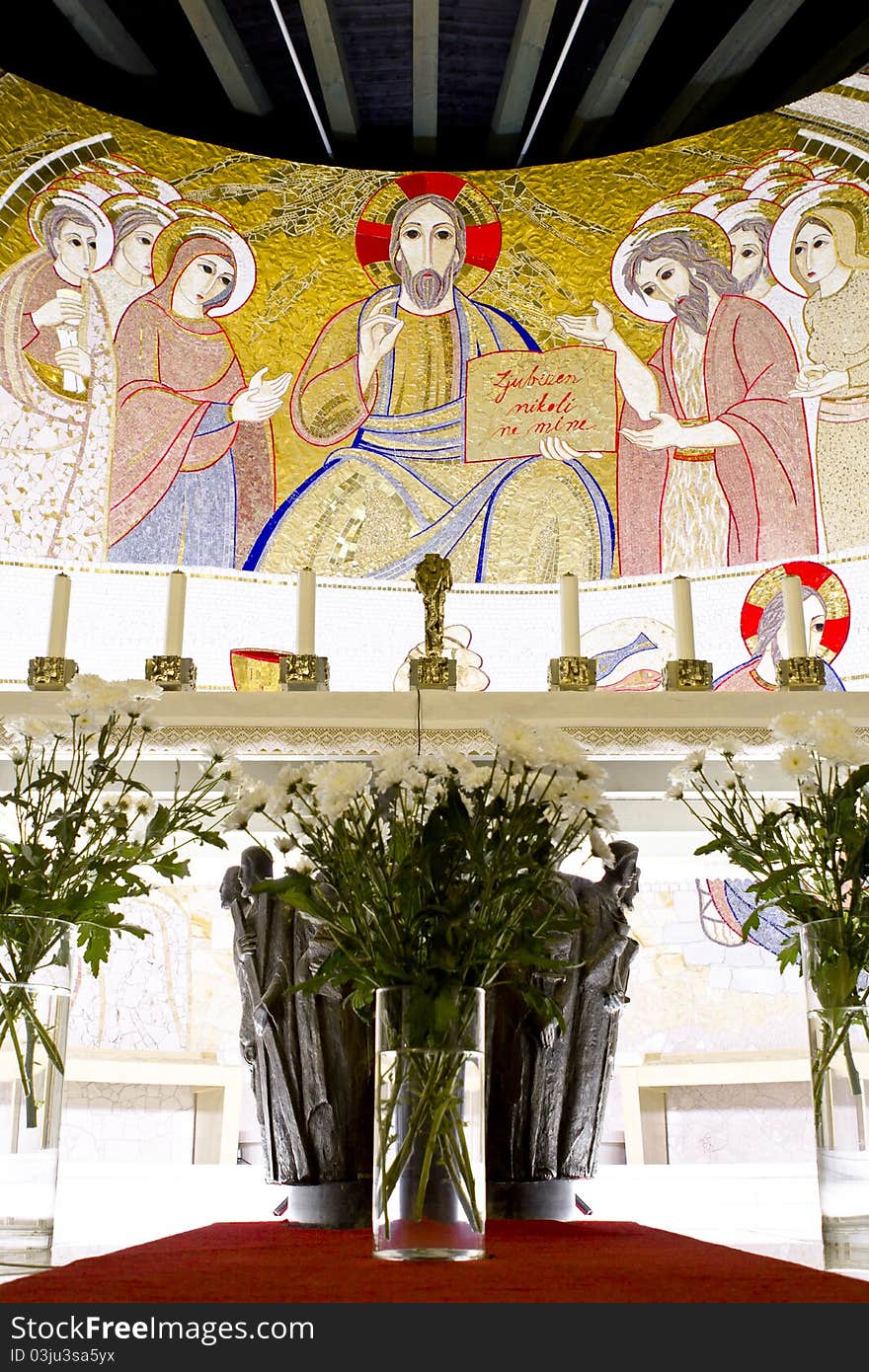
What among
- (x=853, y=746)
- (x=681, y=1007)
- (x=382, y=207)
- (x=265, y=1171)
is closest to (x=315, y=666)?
(x=265, y=1171)

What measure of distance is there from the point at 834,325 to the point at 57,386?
322 cm

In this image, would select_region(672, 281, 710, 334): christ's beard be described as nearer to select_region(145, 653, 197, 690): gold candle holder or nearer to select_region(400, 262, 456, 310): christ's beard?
select_region(400, 262, 456, 310): christ's beard

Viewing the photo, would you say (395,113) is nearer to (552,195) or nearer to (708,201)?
(552,195)

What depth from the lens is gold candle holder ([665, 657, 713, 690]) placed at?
9.73ft

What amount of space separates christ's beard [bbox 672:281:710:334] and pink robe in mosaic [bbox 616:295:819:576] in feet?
0.15

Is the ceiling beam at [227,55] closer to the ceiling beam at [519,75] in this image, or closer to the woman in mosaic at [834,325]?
the ceiling beam at [519,75]

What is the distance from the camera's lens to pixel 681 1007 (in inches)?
216

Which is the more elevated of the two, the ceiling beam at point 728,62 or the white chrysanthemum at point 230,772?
the ceiling beam at point 728,62

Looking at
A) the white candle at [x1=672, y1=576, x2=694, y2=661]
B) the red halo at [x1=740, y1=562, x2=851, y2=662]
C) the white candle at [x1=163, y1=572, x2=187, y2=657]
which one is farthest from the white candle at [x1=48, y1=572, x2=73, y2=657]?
the red halo at [x1=740, y1=562, x2=851, y2=662]

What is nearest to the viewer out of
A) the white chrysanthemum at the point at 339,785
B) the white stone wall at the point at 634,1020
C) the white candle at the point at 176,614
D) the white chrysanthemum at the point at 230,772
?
the white chrysanthemum at the point at 339,785

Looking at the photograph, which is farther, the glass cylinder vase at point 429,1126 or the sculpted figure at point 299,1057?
the sculpted figure at point 299,1057

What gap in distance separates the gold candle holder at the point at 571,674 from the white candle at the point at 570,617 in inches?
4.3

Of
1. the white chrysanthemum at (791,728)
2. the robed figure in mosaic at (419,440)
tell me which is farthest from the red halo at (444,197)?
the white chrysanthemum at (791,728)

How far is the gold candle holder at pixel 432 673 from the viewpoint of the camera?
299cm
